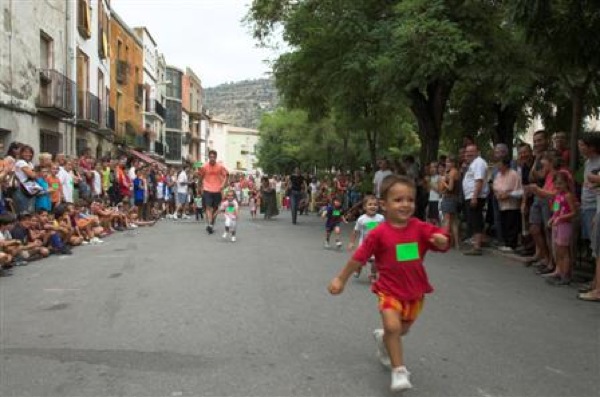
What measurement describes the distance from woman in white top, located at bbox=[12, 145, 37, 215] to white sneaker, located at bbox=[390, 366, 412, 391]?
30.1 ft

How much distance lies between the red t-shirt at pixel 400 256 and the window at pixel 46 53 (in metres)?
20.9

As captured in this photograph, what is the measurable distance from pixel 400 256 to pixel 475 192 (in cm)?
764

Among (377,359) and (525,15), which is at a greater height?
(525,15)

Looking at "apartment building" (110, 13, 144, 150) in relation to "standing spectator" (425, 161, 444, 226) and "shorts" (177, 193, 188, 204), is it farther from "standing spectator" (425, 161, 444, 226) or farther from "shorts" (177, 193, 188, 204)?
"standing spectator" (425, 161, 444, 226)

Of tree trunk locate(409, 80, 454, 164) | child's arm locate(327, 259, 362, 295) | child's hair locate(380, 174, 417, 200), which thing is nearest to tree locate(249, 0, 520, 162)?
tree trunk locate(409, 80, 454, 164)

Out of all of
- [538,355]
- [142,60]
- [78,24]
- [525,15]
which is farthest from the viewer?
[142,60]

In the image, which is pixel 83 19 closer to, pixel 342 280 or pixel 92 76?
pixel 92 76

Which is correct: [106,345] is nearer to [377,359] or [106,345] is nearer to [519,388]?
[377,359]

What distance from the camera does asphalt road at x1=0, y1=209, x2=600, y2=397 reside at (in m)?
4.70

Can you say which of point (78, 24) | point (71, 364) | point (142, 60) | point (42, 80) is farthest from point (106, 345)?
point (142, 60)

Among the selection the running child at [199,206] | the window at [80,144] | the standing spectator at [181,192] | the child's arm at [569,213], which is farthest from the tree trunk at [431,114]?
the window at [80,144]

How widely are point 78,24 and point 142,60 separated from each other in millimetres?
21995

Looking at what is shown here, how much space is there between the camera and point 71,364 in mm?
5098

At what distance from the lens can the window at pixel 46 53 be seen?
23222mm
